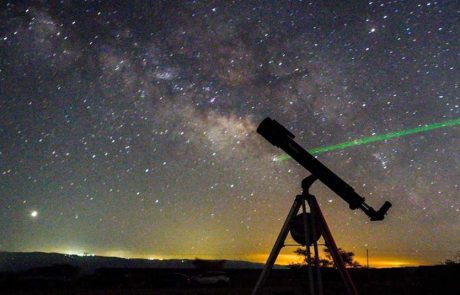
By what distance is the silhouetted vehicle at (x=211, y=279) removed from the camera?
24.9 metres

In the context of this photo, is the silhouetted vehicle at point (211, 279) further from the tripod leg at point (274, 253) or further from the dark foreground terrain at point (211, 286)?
the tripod leg at point (274, 253)

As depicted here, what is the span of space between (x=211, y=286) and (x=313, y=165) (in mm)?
19854

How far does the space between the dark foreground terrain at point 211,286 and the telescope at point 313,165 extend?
670cm

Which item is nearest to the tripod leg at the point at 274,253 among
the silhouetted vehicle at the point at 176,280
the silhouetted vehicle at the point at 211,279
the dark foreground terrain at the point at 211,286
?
the dark foreground terrain at the point at 211,286

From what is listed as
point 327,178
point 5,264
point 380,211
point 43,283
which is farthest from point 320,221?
point 5,264

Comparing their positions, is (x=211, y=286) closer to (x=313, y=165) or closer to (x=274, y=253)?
(x=274, y=253)

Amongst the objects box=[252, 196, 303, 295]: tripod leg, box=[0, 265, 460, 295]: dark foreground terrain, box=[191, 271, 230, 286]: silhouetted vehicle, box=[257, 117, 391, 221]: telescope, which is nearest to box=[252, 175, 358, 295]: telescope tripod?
box=[252, 196, 303, 295]: tripod leg

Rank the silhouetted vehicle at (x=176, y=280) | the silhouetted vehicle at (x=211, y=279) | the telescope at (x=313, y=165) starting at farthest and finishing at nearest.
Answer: the silhouetted vehicle at (x=211, y=279) < the silhouetted vehicle at (x=176, y=280) < the telescope at (x=313, y=165)

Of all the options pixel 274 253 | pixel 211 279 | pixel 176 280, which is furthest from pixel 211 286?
pixel 274 253

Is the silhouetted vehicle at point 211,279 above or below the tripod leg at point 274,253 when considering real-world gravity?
below

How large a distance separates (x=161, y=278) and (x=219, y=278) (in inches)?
170

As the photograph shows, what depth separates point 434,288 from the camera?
38.1 feet

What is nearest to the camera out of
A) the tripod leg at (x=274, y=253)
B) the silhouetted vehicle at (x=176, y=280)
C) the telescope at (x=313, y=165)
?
the tripod leg at (x=274, y=253)

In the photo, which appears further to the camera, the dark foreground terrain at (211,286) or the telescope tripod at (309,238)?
the dark foreground terrain at (211,286)
